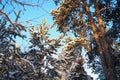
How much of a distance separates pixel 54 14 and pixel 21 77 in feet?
34.8

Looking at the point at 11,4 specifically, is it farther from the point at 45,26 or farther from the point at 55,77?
the point at 45,26

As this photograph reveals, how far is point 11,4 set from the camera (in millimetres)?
3715

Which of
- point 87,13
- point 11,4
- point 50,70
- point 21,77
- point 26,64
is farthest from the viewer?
point 50,70

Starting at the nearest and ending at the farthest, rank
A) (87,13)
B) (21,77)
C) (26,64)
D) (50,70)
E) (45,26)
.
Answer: (26,64) → (21,77) → (87,13) → (50,70) → (45,26)

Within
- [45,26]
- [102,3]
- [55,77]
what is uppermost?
[45,26]

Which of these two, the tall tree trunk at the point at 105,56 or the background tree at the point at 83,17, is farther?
the background tree at the point at 83,17

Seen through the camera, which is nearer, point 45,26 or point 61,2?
point 61,2

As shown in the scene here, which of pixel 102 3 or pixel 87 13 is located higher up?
pixel 102 3

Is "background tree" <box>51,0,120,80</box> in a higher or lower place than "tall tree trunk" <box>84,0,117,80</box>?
higher

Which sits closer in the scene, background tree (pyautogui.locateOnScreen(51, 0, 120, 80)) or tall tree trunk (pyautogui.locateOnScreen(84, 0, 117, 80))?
tall tree trunk (pyautogui.locateOnScreen(84, 0, 117, 80))

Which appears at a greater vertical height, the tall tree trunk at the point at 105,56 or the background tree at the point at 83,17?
the background tree at the point at 83,17

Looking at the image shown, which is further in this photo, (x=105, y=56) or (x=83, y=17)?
(x=83, y=17)

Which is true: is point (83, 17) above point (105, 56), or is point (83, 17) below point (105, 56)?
above

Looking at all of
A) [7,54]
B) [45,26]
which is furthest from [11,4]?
[45,26]
